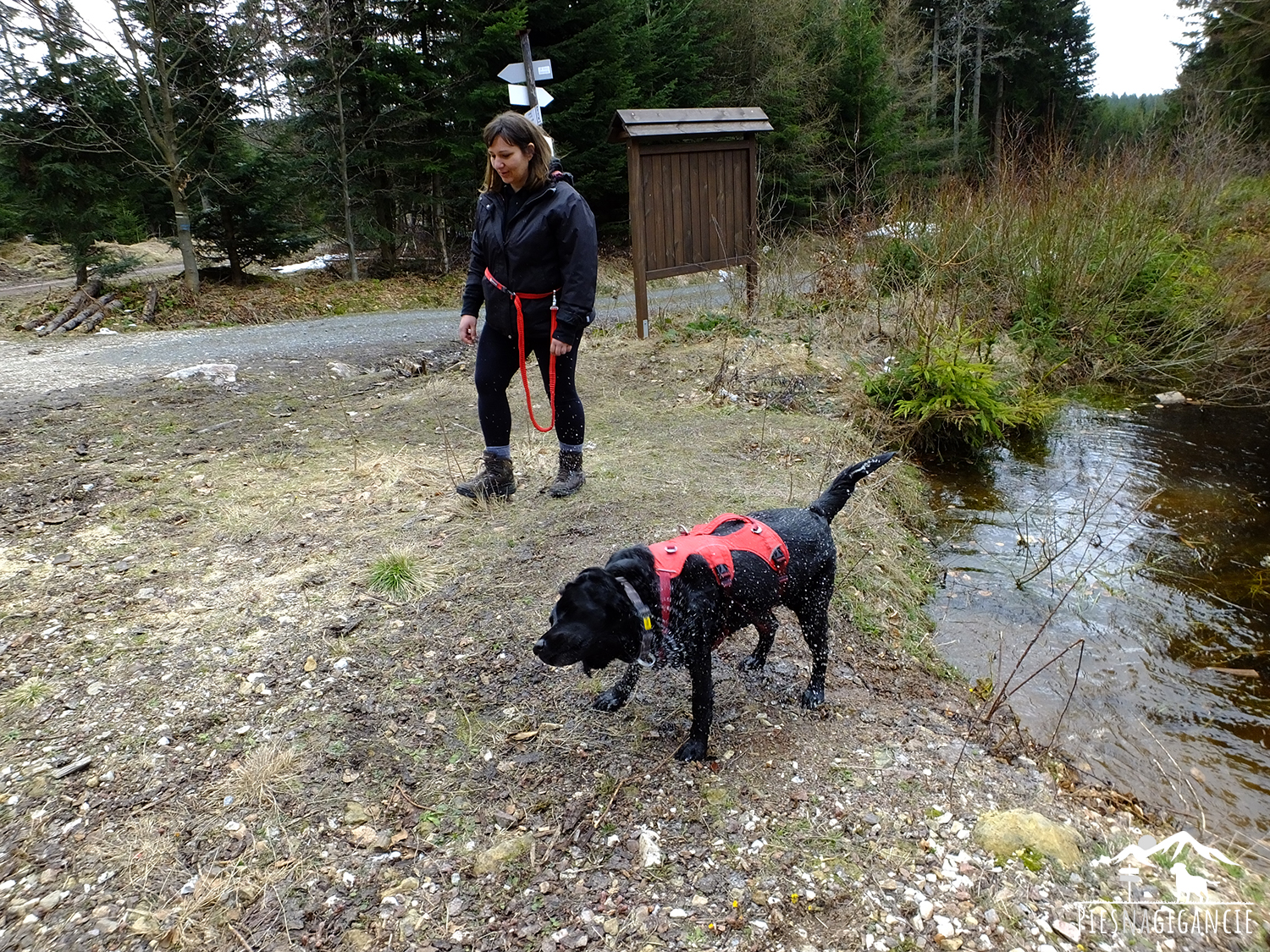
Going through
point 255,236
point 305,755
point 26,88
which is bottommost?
point 305,755

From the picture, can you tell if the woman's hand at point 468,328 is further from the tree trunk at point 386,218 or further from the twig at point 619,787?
the tree trunk at point 386,218

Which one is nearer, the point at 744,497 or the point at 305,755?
the point at 305,755

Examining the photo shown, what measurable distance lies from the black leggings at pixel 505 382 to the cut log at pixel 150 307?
924cm

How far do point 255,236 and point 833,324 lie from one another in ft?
35.2

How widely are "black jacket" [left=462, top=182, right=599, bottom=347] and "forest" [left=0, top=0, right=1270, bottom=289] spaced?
6506 millimetres

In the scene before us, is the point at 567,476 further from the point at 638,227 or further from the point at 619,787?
the point at 638,227

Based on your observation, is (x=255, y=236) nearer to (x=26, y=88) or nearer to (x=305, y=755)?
(x=26, y=88)

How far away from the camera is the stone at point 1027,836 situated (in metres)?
2.36

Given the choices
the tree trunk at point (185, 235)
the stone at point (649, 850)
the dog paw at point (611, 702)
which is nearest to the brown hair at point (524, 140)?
the dog paw at point (611, 702)

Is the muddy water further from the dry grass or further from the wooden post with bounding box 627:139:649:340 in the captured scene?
the wooden post with bounding box 627:139:649:340

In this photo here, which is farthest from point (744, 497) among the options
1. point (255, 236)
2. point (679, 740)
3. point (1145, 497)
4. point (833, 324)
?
point (255, 236)

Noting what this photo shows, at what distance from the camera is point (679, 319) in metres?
10.2

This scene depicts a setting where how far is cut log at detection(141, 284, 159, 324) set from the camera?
11.1 metres

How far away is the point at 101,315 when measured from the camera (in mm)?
10656
